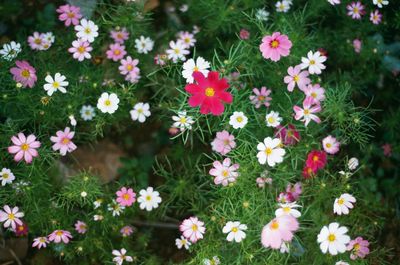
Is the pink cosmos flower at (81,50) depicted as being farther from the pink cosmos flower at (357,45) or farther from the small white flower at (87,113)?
the pink cosmos flower at (357,45)

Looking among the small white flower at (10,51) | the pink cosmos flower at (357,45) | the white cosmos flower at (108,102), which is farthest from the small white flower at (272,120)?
the small white flower at (10,51)

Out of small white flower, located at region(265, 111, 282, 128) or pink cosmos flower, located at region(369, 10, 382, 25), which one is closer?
small white flower, located at region(265, 111, 282, 128)

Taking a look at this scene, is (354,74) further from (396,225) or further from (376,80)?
(396,225)

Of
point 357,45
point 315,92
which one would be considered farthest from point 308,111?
point 357,45

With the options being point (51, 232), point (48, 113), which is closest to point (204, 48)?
point (48, 113)

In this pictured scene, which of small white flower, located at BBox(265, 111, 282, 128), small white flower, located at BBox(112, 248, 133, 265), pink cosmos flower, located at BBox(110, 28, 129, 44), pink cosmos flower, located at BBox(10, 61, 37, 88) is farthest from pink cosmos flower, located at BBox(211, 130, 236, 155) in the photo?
pink cosmos flower, located at BBox(10, 61, 37, 88)

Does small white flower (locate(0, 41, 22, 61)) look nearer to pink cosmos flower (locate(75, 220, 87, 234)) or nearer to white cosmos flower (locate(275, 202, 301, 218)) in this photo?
pink cosmos flower (locate(75, 220, 87, 234))
